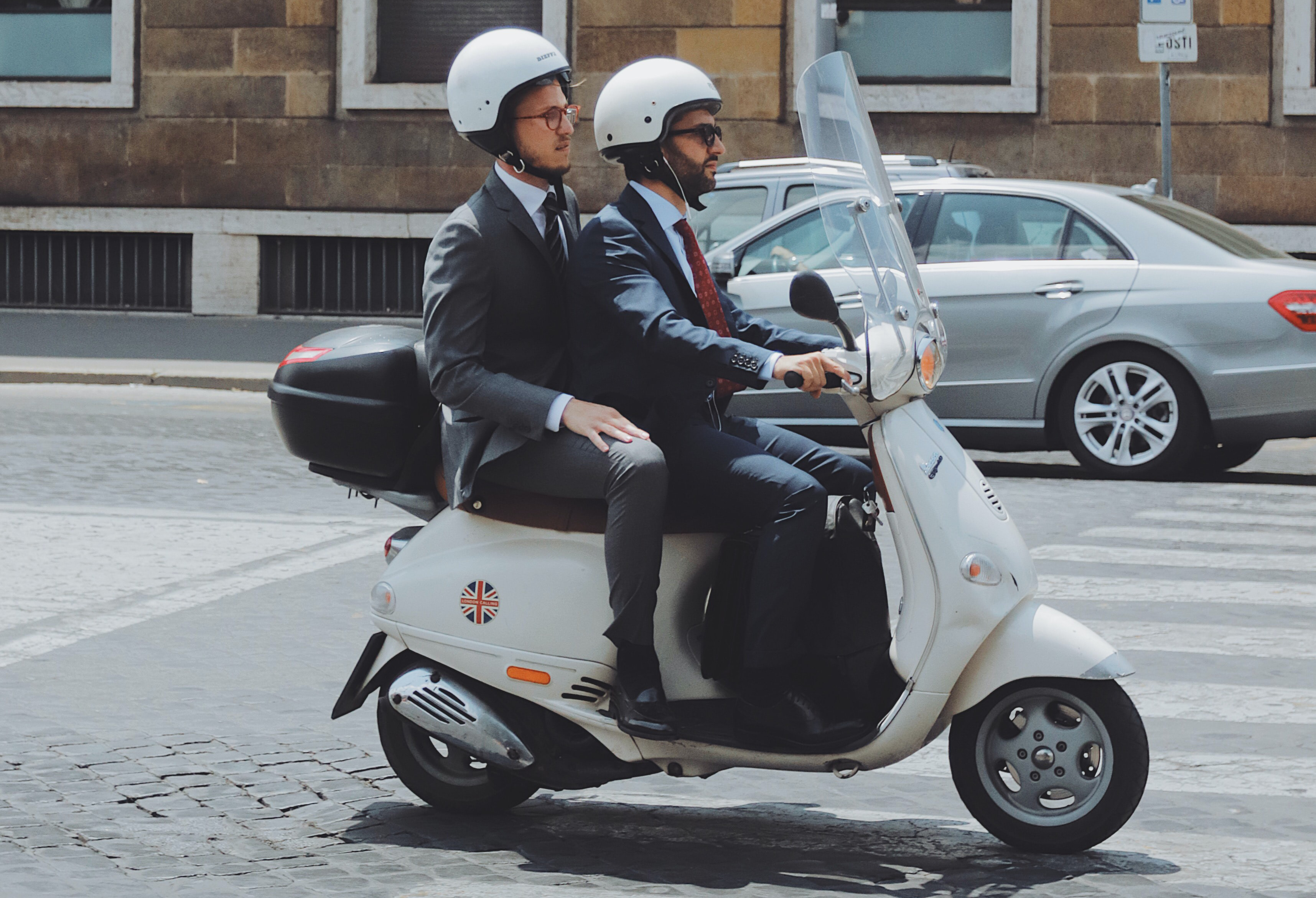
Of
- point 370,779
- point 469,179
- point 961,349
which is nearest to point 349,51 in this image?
point 469,179

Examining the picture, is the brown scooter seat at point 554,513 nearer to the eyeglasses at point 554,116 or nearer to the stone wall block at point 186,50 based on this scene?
the eyeglasses at point 554,116

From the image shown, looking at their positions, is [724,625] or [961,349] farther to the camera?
[961,349]

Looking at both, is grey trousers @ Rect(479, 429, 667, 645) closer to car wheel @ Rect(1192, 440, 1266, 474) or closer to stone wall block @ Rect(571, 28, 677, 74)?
car wheel @ Rect(1192, 440, 1266, 474)

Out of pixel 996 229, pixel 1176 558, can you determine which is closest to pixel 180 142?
pixel 996 229

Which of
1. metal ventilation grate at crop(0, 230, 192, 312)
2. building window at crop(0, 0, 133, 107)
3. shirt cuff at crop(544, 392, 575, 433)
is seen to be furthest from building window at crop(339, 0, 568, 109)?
shirt cuff at crop(544, 392, 575, 433)

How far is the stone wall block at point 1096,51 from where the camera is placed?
18.0 meters

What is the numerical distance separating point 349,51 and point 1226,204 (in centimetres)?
833

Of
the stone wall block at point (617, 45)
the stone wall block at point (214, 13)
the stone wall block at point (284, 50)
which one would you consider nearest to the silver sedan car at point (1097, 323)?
the stone wall block at point (617, 45)

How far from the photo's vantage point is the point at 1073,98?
59.6ft

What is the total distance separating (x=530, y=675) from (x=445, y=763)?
37cm

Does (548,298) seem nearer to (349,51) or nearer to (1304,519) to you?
(1304,519)

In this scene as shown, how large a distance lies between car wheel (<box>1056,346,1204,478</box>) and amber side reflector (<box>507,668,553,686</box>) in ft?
22.3

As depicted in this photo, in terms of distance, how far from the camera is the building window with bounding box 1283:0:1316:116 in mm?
17656

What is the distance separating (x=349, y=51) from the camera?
64.2ft
